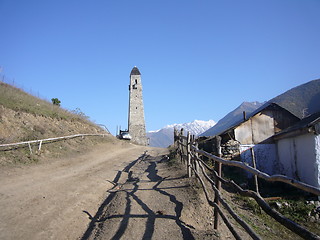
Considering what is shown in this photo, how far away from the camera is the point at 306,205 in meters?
11.0

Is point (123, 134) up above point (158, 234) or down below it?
above

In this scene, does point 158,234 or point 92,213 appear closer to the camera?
point 158,234

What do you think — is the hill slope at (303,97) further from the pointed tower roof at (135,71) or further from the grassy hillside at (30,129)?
the grassy hillside at (30,129)

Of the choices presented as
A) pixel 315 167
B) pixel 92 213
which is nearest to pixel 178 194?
pixel 92 213

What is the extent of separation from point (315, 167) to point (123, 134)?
25964 millimetres

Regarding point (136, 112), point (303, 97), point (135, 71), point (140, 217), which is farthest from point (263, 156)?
point (303, 97)

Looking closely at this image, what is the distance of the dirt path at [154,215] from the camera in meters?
4.86

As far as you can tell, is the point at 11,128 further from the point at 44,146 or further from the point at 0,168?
the point at 0,168

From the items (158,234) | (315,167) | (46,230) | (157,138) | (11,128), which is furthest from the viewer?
(157,138)

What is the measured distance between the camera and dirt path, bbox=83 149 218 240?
486 centimetres

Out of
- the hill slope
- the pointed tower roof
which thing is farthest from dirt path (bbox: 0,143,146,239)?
the hill slope

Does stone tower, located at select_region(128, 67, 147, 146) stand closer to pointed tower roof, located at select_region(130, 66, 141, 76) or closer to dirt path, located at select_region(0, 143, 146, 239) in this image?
pointed tower roof, located at select_region(130, 66, 141, 76)

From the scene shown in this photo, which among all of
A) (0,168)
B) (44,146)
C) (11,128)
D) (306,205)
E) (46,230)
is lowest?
(306,205)

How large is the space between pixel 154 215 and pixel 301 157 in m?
11.4
